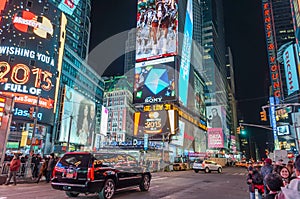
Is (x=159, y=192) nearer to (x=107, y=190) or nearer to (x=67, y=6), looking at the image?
(x=107, y=190)

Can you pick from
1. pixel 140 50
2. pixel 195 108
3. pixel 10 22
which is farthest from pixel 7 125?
pixel 195 108

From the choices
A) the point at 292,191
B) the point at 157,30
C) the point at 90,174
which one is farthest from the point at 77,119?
the point at 292,191

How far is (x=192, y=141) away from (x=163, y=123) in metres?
32.2

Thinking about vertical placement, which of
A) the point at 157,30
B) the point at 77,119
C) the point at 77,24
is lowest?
the point at 77,119

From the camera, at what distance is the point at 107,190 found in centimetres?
924

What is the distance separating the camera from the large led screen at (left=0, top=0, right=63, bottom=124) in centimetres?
3809

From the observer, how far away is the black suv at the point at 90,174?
8.76 metres

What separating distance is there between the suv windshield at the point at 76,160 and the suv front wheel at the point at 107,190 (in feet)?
3.74

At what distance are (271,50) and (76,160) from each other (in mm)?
101034

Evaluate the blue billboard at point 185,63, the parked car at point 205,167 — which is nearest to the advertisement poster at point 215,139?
the blue billboard at point 185,63

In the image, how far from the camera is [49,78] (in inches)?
1652

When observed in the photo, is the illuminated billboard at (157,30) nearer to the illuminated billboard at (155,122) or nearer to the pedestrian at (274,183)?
the illuminated billboard at (155,122)

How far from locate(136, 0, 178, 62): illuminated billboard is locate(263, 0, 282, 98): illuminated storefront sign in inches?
1534

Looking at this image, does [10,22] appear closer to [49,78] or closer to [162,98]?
[49,78]
